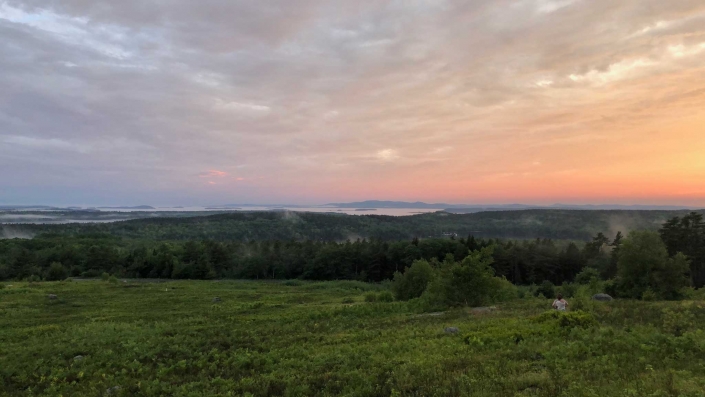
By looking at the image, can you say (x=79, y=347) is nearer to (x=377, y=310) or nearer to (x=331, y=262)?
(x=377, y=310)

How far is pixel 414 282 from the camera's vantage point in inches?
1698

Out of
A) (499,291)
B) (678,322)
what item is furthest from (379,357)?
(499,291)

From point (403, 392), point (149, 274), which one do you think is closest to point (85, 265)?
point (149, 274)

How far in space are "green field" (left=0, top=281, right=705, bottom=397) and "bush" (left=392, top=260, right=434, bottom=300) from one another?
17.6 meters

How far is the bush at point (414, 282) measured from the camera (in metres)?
42.6

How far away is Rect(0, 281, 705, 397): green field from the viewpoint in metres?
10.5

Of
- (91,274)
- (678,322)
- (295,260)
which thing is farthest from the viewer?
(295,260)

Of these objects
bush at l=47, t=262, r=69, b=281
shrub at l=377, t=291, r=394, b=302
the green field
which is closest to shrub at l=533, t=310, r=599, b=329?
the green field

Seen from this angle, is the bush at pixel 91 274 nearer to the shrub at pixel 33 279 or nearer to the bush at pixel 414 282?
the shrub at pixel 33 279

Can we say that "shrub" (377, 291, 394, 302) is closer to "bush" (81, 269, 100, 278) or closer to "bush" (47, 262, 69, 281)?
"bush" (47, 262, 69, 281)

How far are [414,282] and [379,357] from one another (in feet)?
97.3

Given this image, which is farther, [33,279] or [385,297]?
[33,279]

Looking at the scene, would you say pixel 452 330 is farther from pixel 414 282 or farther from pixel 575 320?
Result: pixel 414 282

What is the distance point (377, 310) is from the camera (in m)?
30.9
